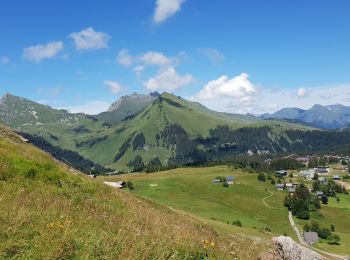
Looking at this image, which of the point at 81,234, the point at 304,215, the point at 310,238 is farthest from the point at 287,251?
the point at 304,215

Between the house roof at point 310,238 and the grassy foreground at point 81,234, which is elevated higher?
the grassy foreground at point 81,234

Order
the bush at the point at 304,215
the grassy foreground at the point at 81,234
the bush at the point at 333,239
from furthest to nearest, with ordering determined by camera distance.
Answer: the bush at the point at 304,215 → the bush at the point at 333,239 → the grassy foreground at the point at 81,234

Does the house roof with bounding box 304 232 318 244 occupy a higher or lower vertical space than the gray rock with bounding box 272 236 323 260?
lower

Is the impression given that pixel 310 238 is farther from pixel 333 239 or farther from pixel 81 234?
pixel 81 234

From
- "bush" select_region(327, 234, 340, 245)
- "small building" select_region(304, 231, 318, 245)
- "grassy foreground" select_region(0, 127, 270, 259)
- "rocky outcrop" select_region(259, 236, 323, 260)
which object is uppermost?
"grassy foreground" select_region(0, 127, 270, 259)

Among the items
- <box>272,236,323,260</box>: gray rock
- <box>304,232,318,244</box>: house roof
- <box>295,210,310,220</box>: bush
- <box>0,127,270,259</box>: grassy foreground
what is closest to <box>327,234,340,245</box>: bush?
<box>304,232,318,244</box>: house roof

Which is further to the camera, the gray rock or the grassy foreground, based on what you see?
the gray rock

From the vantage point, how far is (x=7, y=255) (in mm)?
9945

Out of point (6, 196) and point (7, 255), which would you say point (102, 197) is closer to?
point (6, 196)

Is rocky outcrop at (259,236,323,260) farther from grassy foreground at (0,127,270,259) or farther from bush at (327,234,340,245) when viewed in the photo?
bush at (327,234,340,245)

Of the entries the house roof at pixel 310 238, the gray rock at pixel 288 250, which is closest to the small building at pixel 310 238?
the house roof at pixel 310 238

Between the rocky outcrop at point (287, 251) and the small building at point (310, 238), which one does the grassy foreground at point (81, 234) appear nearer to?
the rocky outcrop at point (287, 251)

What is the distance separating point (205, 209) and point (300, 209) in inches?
1865

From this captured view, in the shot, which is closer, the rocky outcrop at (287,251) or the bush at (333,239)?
the rocky outcrop at (287,251)
